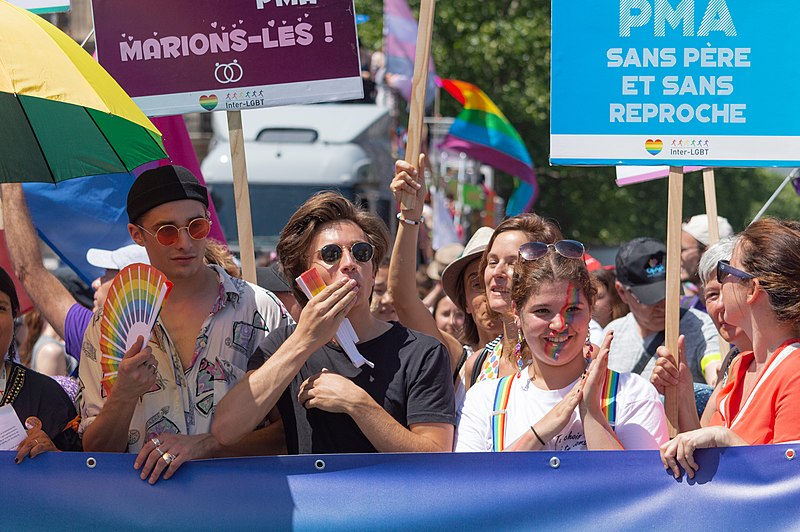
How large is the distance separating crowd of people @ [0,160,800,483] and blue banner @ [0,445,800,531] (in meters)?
0.05

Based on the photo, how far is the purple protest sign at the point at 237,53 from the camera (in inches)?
165

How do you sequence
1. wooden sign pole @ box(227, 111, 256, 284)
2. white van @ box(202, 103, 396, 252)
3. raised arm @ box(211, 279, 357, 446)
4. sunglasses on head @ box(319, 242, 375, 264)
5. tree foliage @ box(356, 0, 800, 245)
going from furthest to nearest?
1. tree foliage @ box(356, 0, 800, 245)
2. white van @ box(202, 103, 396, 252)
3. wooden sign pole @ box(227, 111, 256, 284)
4. sunglasses on head @ box(319, 242, 375, 264)
5. raised arm @ box(211, 279, 357, 446)

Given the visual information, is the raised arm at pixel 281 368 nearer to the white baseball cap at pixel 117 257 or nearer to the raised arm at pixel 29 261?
the raised arm at pixel 29 261

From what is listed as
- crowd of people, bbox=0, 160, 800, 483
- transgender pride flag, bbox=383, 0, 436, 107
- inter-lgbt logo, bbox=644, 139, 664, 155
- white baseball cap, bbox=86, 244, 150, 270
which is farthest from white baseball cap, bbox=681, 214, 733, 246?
transgender pride flag, bbox=383, 0, 436, 107

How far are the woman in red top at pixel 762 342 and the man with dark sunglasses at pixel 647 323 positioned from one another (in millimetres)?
2031

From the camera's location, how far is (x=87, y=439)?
340cm

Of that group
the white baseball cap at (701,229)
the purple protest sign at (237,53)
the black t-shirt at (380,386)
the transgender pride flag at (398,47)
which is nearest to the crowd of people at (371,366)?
the black t-shirt at (380,386)

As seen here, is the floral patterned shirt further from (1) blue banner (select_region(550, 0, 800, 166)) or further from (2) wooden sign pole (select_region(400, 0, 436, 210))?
(1) blue banner (select_region(550, 0, 800, 166))

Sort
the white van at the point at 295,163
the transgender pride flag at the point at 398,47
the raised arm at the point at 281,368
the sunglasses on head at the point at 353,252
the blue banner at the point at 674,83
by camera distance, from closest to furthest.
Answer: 1. the raised arm at the point at 281,368
2. the sunglasses on head at the point at 353,252
3. the blue banner at the point at 674,83
4. the white van at the point at 295,163
5. the transgender pride flag at the point at 398,47

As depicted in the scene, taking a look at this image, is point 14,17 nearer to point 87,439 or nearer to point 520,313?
point 87,439

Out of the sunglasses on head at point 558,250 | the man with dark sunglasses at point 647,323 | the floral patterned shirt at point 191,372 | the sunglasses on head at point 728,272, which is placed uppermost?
the sunglasses on head at point 558,250

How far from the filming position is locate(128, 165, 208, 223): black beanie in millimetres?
3707

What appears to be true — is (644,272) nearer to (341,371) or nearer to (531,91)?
(341,371)

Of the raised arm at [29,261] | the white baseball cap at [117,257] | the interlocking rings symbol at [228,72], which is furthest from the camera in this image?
the white baseball cap at [117,257]
